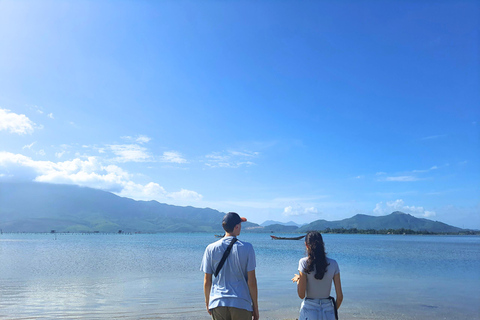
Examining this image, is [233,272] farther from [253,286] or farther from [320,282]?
[320,282]

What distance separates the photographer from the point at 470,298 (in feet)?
60.8

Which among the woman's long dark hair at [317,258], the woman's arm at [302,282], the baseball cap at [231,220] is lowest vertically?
the woman's arm at [302,282]

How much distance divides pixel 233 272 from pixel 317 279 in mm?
1307

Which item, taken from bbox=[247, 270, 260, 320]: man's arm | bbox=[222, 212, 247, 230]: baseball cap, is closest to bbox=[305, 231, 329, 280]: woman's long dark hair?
bbox=[247, 270, 260, 320]: man's arm

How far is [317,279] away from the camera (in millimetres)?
4980

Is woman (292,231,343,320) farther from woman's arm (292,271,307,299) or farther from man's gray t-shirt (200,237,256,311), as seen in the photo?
man's gray t-shirt (200,237,256,311)

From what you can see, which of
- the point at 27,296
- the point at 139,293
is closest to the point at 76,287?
the point at 27,296

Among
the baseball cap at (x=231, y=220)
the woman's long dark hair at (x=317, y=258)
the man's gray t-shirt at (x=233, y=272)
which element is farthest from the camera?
the woman's long dark hair at (x=317, y=258)

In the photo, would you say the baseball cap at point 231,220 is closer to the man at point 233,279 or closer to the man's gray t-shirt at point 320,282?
the man at point 233,279

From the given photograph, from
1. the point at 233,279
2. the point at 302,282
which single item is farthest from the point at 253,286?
the point at 302,282

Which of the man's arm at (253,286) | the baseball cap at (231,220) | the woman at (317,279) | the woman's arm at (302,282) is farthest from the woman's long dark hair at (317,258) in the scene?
the baseball cap at (231,220)

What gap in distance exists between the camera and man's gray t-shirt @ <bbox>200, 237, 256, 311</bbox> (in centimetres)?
462

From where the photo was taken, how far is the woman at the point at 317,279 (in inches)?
195

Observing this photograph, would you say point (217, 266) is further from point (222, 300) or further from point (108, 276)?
point (108, 276)
